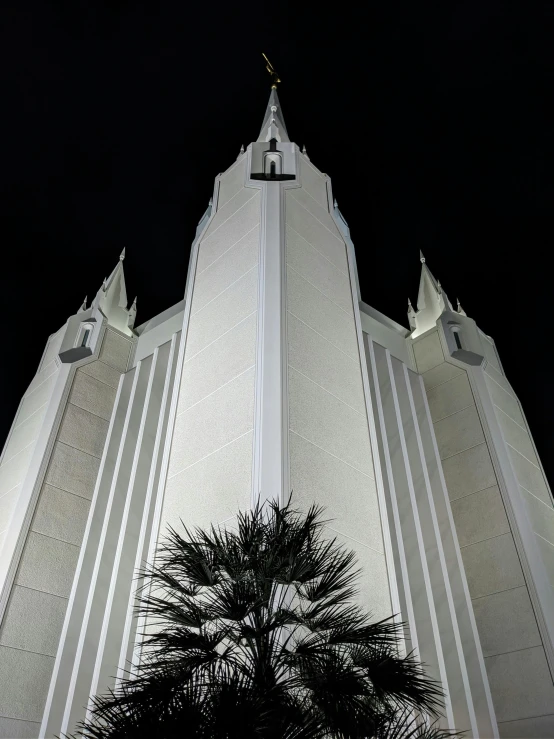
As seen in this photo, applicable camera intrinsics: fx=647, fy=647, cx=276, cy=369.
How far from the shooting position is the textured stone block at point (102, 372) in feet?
54.7

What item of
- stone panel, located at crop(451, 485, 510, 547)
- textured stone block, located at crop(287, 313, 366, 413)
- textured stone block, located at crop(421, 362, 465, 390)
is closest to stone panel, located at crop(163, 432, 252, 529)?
textured stone block, located at crop(287, 313, 366, 413)

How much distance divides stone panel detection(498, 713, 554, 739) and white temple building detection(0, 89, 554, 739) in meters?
Answer: 0.04

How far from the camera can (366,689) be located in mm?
4527

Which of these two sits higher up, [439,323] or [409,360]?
[439,323]

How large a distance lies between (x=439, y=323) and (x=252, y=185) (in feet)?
21.1

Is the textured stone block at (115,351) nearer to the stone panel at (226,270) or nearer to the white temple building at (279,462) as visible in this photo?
the white temple building at (279,462)

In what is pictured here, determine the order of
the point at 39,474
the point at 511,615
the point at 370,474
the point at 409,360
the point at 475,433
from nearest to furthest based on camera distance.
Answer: the point at 370,474
the point at 511,615
the point at 39,474
the point at 475,433
the point at 409,360

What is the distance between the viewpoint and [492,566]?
1314 cm

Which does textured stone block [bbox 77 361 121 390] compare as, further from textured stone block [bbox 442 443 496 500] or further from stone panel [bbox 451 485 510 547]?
stone panel [bbox 451 485 510 547]

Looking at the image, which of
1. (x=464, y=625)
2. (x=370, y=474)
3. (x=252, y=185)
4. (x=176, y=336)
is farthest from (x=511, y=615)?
(x=252, y=185)

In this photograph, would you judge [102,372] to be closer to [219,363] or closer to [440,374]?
[219,363]

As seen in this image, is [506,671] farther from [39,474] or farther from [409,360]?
[39,474]

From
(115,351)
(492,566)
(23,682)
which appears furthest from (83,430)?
(492,566)

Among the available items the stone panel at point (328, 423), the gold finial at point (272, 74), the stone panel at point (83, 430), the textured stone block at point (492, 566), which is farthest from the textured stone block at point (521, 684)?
the gold finial at point (272, 74)
